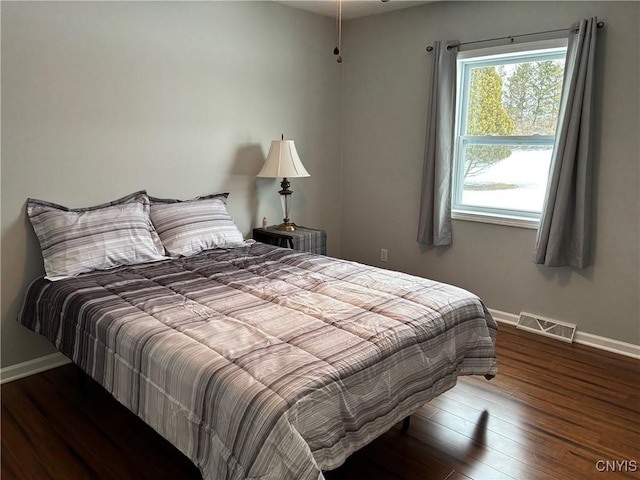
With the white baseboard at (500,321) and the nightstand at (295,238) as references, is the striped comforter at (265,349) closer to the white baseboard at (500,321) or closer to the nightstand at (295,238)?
the white baseboard at (500,321)

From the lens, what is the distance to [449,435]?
224 cm

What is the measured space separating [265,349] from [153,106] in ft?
7.16

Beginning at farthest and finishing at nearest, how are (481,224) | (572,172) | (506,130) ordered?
(481,224) < (506,130) < (572,172)

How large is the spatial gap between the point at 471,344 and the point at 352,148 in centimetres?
267

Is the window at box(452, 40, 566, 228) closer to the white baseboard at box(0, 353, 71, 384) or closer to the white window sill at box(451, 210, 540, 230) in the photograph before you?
the white window sill at box(451, 210, 540, 230)

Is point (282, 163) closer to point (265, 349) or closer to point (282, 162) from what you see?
point (282, 162)

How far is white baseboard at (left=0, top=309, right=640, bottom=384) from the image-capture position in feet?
8.96

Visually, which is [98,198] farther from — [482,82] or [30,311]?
[482,82]

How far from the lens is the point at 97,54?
2850 millimetres

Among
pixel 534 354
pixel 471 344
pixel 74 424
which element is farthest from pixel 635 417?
pixel 74 424

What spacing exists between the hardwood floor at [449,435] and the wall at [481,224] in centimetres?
68

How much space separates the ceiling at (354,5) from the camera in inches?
148

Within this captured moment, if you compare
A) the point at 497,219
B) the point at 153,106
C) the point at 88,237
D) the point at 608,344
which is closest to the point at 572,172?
the point at 497,219

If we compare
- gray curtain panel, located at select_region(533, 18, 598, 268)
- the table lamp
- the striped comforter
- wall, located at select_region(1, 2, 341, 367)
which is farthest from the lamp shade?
gray curtain panel, located at select_region(533, 18, 598, 268)
